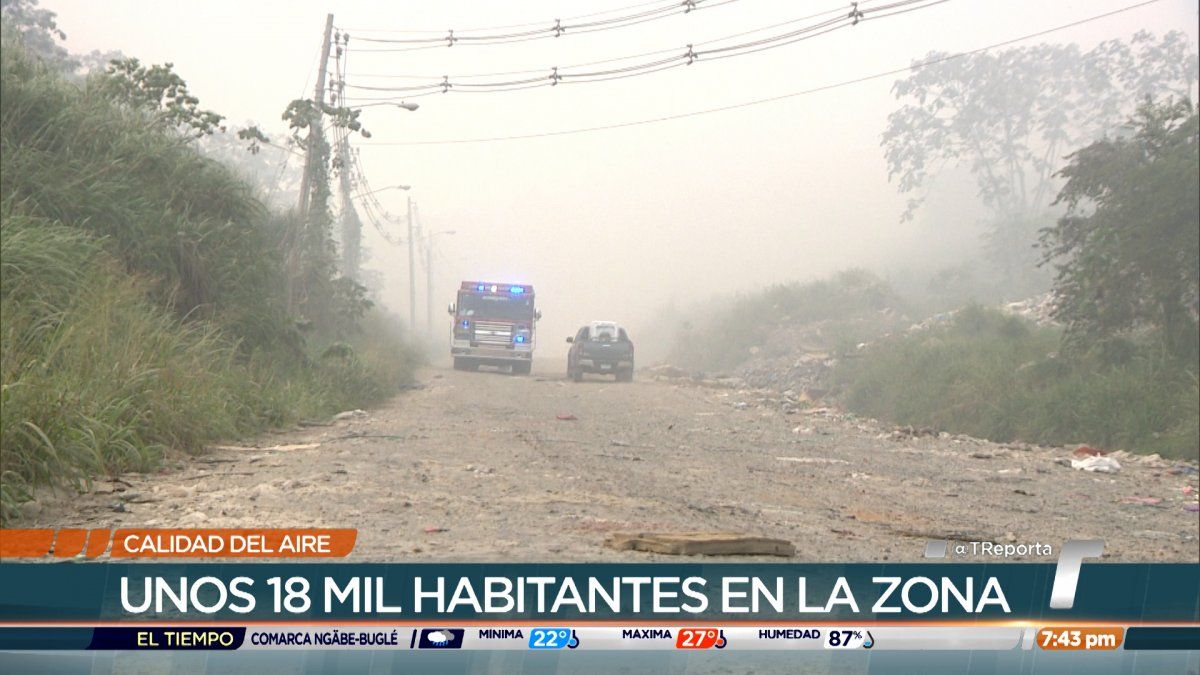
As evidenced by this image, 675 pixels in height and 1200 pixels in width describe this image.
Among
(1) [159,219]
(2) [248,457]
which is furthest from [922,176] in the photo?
(2) [248,457]

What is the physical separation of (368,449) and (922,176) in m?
51.3

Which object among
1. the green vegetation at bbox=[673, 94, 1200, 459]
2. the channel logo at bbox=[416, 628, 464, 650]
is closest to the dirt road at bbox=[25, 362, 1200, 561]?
the green vegetation at bbox=[673, 94, 1200, 459]

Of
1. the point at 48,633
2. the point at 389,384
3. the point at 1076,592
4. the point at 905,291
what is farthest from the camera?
the point at 905,291

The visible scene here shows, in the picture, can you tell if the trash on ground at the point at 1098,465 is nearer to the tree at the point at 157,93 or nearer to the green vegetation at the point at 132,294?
the green vegetation at the point at 132,294

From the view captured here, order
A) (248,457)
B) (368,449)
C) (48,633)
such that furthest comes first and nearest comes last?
1. (368,449)
2. (248,457)
3. (48,633)

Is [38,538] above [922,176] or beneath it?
beneath

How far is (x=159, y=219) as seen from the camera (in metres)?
13.9

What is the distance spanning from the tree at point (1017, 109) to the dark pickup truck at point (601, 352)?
84.8 ft

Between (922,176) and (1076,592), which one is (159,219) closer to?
(1076,592)

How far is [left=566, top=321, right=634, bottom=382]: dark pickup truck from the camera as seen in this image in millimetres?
28453

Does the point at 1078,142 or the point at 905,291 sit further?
the point at 1078,142

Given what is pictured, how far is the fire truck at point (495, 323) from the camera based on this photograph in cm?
3061

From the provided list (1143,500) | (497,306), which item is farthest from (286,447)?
(497,306)

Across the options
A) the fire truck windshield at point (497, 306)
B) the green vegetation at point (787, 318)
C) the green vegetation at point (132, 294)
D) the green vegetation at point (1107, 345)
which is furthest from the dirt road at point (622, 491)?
the green vegetation at point (787, 318)
